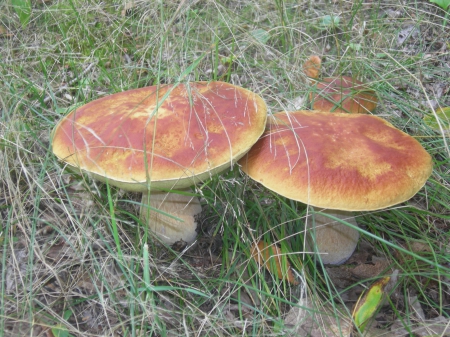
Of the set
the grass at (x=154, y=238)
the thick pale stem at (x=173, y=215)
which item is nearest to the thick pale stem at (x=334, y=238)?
the grass at (x=154, y=238)

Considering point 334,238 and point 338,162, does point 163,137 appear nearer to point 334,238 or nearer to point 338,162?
point 338,162

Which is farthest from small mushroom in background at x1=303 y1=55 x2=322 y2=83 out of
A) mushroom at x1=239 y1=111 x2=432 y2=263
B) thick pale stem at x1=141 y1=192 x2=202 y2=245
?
thick pale stem at x1=141 y1=192 x2=202 y2=245

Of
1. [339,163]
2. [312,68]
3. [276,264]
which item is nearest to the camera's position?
[339,163]

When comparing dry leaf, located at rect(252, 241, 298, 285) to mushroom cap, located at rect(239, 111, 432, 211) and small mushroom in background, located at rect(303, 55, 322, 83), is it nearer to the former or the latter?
mushroom cap, located at rect(239, 111, 432, 211)

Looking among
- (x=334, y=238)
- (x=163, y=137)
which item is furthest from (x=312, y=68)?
(x=163, y=137)

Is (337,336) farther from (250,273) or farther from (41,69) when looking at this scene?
(41,69)

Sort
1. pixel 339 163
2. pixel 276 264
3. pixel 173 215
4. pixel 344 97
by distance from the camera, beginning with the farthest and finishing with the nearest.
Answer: pixel 344 97
pixel 173 215
pixel 276 264
pixel 339 163

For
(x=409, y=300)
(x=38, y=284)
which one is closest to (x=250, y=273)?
(x=409, y=300)
